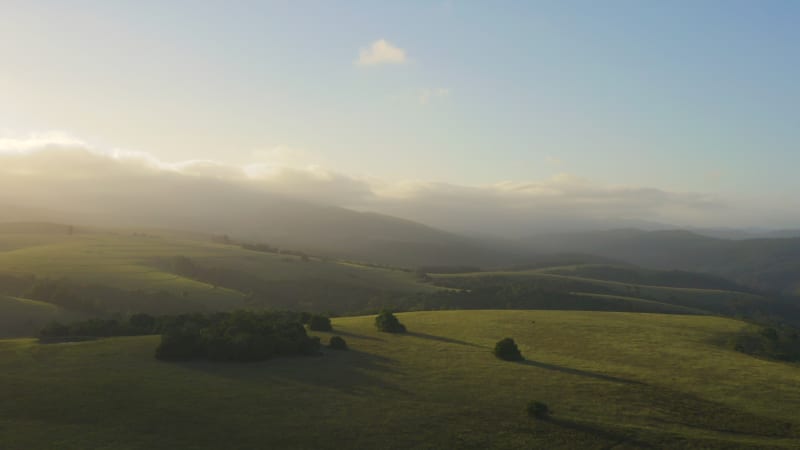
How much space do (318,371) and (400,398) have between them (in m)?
10.9

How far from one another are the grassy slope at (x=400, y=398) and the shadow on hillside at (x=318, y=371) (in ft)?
0.60

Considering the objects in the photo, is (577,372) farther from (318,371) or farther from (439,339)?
(318,371)

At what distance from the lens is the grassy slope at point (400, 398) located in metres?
33.8

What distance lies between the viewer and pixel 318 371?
164ft

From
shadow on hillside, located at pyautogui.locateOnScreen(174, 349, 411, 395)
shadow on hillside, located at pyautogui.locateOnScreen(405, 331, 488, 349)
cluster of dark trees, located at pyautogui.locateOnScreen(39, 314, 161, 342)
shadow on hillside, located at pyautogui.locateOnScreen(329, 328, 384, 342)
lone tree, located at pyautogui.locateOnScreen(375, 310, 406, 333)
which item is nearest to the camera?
shadow on hillside, located at pyautogui.locateOnScreen(174, 349, 411, 395)

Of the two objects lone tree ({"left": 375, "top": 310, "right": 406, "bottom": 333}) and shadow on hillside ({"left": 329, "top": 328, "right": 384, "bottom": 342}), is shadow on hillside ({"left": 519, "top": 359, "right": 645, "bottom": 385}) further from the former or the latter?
lone tree ({"left": 375, "top": 310, "right": 406, "bottom": 333})

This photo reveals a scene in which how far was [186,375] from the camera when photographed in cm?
4603

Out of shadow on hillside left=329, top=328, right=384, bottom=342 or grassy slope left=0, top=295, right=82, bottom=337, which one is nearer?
shadow on hillside left=329, top=328, right=384, bottom=342

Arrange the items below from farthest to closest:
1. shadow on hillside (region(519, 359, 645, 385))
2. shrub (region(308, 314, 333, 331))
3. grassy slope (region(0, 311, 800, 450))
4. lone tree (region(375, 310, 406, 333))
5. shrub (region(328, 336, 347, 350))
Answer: lone tree (region(375, 310, 406, 333))
shrub (region(308, 314, 333, 331))
shrub (region(328, 336, 347, 350))
shadow on hillside (region(519, 359, 645, 385))
grassy slope (region(0, 311, 800, 450))

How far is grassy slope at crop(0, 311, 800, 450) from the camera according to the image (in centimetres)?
3375

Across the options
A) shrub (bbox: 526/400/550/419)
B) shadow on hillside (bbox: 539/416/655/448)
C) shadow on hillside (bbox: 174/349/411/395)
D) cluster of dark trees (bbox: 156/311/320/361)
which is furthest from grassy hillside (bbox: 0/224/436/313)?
shadow on hillside (bbox: 539/416/655/448)

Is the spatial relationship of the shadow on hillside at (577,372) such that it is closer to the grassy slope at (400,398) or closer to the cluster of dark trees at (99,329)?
the grassy slope at (400,398)

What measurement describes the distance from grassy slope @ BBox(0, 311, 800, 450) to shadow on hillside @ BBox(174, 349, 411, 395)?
18 cm

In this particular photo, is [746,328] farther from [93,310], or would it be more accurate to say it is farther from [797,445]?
[93,310]
